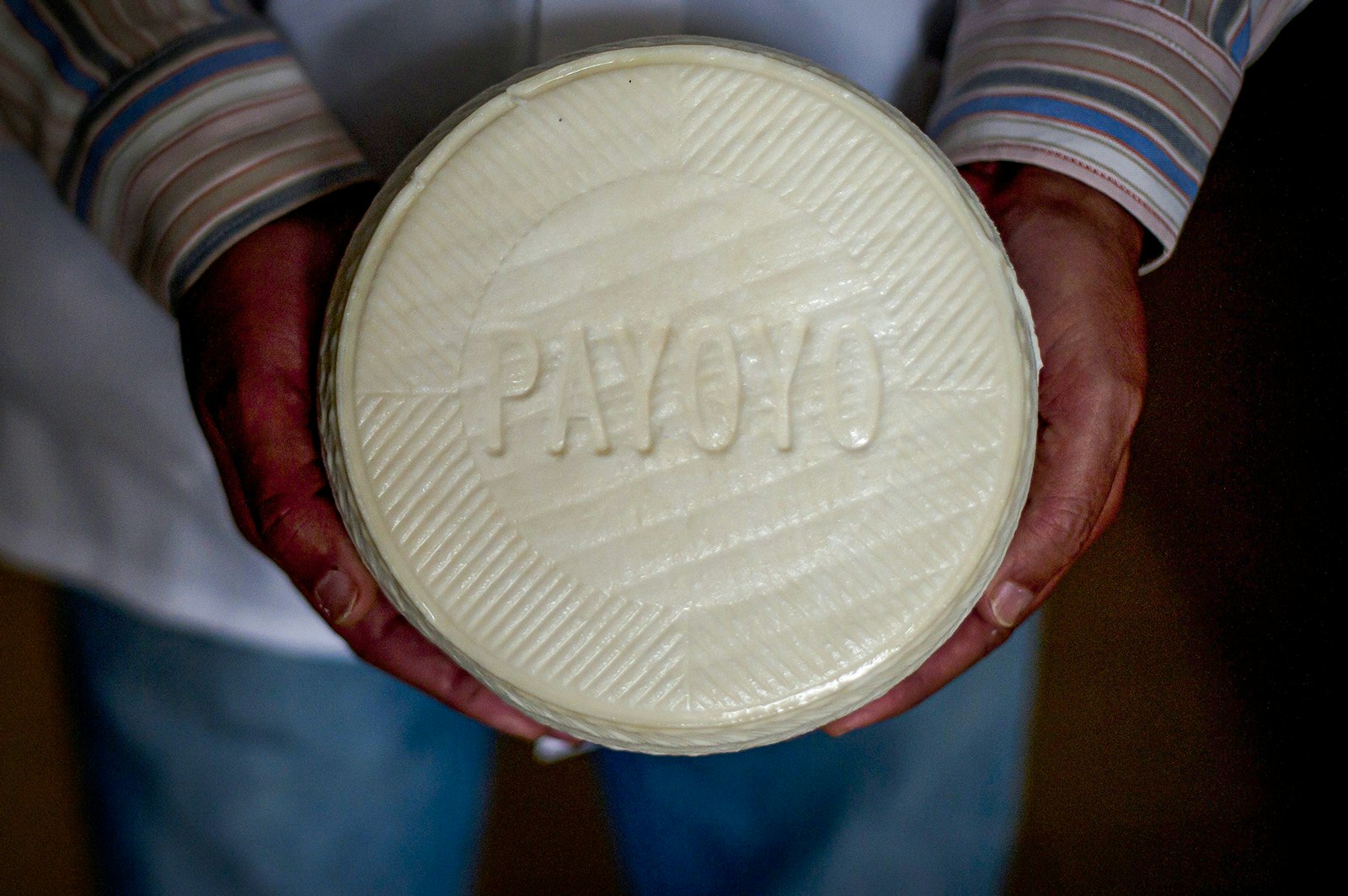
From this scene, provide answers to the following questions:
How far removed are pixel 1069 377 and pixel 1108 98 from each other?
0.47 ft

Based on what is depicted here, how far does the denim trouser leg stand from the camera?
2.41 feet

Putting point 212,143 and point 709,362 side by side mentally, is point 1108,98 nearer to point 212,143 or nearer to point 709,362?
point 709,362

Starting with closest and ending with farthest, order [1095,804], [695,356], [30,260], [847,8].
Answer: [695,356] → [847,8] → [30,260] → [1095,804]

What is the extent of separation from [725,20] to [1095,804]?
1010mm

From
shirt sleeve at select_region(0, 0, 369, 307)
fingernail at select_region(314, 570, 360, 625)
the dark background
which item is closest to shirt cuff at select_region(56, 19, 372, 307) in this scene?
shirt sleeve at select_region(0, 0, 369, 307)

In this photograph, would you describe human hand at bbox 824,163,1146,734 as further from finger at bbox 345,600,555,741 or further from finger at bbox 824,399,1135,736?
finger at bbox 345,600,555,741

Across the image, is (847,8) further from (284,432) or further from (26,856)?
(26,856)

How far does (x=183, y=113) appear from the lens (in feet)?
1.69

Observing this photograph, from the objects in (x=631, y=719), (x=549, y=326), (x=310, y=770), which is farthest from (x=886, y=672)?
(x=310, y=770)

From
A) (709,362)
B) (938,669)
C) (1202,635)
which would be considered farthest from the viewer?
(1202,635)

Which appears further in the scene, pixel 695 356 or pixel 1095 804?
pixel 1095 804

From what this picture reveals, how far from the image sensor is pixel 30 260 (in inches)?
26.4

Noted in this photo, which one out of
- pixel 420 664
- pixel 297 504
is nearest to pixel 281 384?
pixel 297 504

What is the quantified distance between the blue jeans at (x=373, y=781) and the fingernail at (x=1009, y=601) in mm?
236
